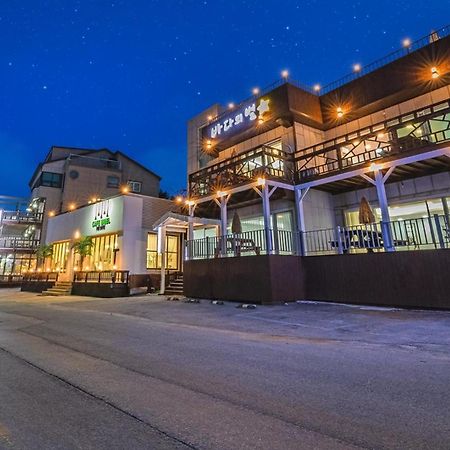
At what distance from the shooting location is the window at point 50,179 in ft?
108

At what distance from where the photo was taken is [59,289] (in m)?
21.2

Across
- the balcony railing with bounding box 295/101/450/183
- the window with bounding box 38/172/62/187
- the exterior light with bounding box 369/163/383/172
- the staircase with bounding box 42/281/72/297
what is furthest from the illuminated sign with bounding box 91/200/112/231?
the exterior light with bounding box 369/163/383/172

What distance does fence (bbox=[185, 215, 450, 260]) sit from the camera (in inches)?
425

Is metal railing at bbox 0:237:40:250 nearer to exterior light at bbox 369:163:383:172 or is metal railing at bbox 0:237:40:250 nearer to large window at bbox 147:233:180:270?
large window at bbox 147:233:180:270

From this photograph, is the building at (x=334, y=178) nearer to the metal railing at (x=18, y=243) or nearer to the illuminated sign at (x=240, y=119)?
the illuminated sign at (x=240, y=119)

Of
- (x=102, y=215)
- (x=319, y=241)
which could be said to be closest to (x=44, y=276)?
(x=102, y=215)

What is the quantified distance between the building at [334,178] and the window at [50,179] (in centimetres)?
2306

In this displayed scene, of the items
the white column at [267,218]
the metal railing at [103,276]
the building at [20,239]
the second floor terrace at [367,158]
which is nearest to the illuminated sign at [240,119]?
the second floor terrace at [367,158]

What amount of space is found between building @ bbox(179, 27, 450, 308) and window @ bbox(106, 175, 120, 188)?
19.7 m

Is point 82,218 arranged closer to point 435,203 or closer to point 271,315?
point 271,315

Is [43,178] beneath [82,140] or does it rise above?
beneath

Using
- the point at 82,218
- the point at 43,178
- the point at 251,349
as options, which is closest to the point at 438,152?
the point at 251,349

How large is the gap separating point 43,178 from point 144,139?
577 feet

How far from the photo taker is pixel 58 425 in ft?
8.71
